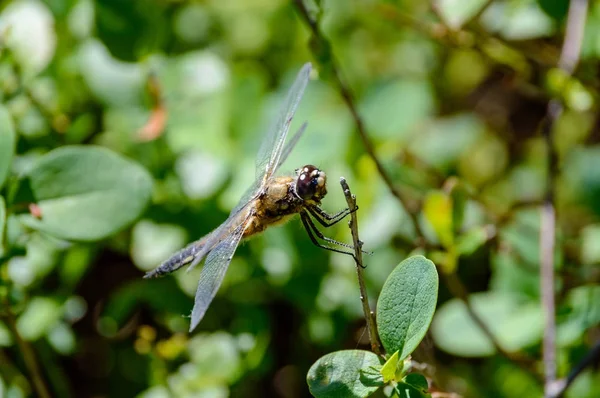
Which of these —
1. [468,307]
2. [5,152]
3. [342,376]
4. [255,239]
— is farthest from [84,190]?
[468,307]

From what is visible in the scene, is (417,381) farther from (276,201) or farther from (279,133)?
(279,133)

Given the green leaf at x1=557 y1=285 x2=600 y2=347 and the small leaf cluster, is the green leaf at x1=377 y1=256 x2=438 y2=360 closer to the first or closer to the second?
Result: the small leaf cluster

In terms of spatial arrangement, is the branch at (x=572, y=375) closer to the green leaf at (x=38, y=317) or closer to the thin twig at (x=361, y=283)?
the thin twig at (x=361, y=283)

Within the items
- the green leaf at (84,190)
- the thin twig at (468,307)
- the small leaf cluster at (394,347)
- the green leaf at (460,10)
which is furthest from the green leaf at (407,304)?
the green leaf at (460,10)

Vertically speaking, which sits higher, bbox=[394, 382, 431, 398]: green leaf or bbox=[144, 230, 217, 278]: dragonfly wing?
bbox=[144, 230, 217, 278]: dragonfly wing

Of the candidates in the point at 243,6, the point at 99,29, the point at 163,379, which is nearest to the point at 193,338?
the point at 163,379

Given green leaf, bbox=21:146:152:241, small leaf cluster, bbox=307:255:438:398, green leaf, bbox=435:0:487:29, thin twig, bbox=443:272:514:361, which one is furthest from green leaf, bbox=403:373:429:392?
green leaf, bbox=435:0:487:29
